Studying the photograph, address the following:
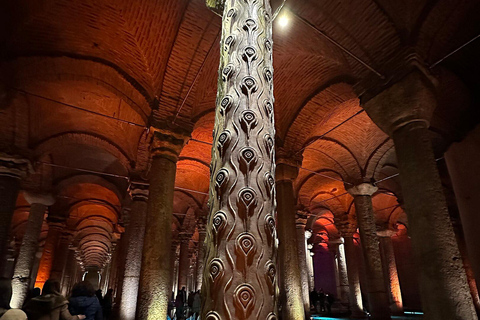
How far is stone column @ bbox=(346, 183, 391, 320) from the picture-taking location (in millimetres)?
7414

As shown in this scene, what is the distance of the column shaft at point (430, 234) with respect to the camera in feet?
11.6

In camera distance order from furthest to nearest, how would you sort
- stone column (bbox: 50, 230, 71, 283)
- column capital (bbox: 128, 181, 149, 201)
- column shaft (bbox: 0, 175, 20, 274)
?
stone column (bbox: 50, 230, 71, 283), column capital (bbox: 128, 181, 149, 201), column shaft (bbox: 0, 175, 20, 274)

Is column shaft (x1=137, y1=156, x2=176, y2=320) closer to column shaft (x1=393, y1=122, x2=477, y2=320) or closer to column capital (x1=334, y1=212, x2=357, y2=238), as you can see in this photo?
column shaft (x1=393, y1=122, x2=477, y2=320)

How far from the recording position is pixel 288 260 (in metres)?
6.84

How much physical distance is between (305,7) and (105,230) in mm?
18980

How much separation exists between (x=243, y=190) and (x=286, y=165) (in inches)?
243

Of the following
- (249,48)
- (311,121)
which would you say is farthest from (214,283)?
(311,121)

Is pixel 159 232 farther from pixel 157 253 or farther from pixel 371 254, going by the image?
pixel 371 254

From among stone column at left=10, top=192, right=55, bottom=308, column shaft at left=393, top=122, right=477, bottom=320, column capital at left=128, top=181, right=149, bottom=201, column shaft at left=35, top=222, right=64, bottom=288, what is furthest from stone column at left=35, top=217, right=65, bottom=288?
column shaft at left=393, top=122, right=477, bottom=320

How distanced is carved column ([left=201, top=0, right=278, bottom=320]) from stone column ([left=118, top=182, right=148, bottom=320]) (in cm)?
710

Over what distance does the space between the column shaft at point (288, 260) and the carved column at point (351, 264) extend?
4.99 m

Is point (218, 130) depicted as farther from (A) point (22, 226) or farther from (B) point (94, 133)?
(A) point (22, 226)

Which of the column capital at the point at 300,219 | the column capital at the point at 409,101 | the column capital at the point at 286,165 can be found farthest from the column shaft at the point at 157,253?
the column capital at the point at 300,219

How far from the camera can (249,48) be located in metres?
1.96
